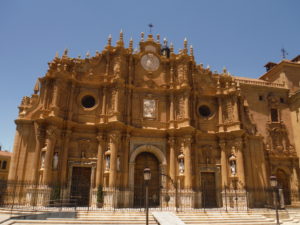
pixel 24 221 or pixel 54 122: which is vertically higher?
pixel 54 122

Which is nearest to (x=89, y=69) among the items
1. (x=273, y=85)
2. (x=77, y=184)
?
(x=77, y=184)

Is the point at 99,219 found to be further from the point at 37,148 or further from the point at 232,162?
the point at 232,162

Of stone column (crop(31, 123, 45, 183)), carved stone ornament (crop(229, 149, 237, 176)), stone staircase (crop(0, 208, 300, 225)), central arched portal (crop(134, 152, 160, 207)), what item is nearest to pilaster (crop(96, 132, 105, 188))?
central arched portal (crop(134, 152, 160, 207))

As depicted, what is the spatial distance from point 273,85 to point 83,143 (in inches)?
817

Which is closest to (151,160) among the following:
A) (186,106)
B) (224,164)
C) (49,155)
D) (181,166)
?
(181,166)

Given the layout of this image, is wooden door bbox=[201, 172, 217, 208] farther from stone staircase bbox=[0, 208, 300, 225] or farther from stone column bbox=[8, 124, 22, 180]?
stone column bbox=[8, 124, 22, 180]

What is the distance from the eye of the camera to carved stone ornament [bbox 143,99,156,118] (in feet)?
75.6

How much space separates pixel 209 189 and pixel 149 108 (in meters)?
8.49

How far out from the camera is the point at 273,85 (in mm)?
28578

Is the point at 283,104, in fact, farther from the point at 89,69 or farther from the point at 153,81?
the point at 89,69

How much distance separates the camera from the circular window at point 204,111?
24.8 metres

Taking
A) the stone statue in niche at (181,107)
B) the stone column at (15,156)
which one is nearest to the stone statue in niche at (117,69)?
the stone statue in niche at (181,107)

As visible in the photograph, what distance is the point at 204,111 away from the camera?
24.9 meters

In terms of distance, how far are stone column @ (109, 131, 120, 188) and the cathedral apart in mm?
77
